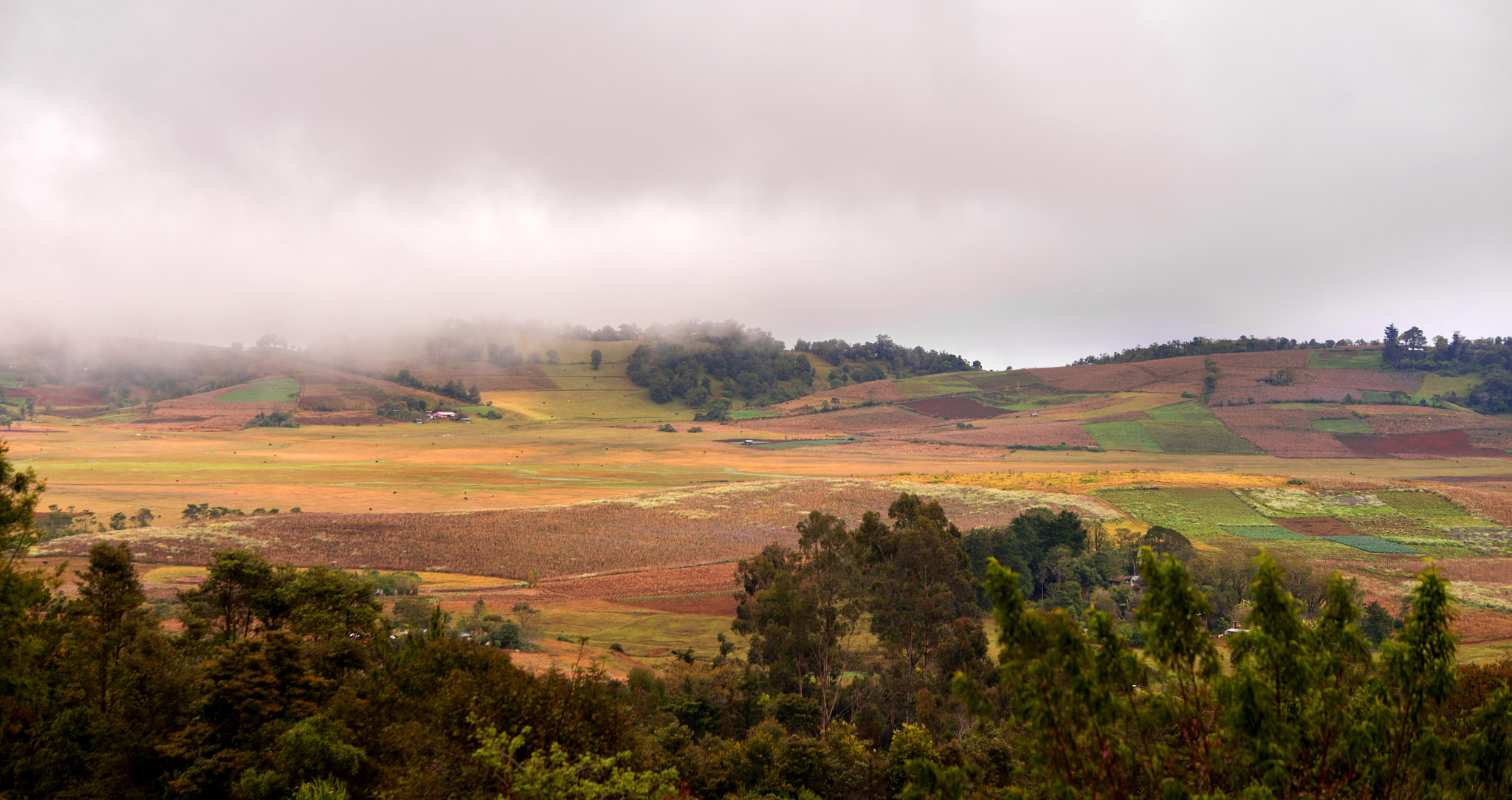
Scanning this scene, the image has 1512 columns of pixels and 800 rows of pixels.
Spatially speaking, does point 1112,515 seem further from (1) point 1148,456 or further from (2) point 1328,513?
(1) point 1148,456

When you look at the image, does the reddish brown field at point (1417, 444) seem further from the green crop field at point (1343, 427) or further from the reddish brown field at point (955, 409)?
the reddish brown field at point (955, 409)

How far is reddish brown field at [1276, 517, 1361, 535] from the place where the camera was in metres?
73.1

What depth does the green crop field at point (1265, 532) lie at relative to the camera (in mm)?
71062

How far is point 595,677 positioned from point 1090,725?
51.7 ft

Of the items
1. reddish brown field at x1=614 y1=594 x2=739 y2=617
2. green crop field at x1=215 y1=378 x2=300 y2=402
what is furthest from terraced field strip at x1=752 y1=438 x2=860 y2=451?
green crop field at x1=215 y1=378 x2=300 y2=402

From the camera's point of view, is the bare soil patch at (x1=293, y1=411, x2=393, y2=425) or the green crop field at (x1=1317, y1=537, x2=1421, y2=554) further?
the bare soil patch at (x1=293, y1=411, x2=393, y2=425)

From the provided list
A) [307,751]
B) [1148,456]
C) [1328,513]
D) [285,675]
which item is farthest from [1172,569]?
[1148,456]

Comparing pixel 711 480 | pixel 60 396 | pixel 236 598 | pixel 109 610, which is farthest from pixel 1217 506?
pixel 60 396

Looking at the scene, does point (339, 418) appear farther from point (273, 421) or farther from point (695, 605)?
point (695, 605)

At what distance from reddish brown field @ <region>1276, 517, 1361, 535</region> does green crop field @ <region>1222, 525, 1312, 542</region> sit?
3.92 ft

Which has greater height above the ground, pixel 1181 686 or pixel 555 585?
pixel 1181 686

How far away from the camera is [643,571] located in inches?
2360

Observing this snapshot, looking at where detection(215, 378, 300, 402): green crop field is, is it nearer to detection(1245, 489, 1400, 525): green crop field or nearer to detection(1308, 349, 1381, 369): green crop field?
detection(1245, 489, 1400, 525): green crop field

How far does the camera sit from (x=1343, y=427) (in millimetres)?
134375
